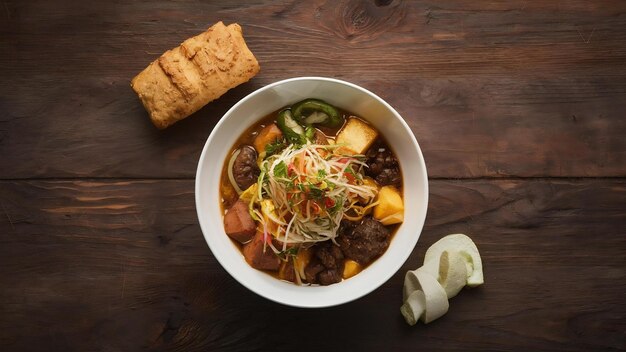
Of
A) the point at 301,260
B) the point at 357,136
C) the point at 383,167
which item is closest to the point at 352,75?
the point at 357,136

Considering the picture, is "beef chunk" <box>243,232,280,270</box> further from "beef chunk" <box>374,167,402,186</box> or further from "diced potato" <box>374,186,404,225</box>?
"beef chunk" <box>374,167,402,186</box>

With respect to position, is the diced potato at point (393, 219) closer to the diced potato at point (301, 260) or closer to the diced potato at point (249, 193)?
the diced potato at point (301, 260)

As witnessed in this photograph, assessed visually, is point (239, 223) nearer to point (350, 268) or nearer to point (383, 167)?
point (350, 268)

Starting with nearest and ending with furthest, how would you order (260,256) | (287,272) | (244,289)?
(260,256)
(287,272)
(244,289)

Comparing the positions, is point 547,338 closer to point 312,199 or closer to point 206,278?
point 312,199

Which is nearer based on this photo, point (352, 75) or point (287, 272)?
point (287, 272)

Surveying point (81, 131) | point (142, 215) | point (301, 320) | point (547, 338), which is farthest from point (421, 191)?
point (81, 131)

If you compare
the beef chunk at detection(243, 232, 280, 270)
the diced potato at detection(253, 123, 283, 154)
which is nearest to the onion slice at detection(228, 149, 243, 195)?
the diced potato at detection(253, 123, 283, 154)
